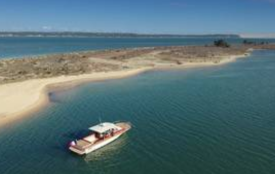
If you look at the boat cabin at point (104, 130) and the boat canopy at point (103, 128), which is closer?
the boat cabin at point (104, 130)

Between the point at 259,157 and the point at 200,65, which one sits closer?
the point at 259,157

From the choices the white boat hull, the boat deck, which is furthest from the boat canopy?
Result: the boat deck

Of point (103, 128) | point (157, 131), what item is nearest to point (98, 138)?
point (103, 128)

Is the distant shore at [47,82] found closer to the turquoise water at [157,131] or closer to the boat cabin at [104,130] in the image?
the turquoise water at [157,131]

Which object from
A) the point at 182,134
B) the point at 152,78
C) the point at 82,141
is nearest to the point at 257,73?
the point at 152,78

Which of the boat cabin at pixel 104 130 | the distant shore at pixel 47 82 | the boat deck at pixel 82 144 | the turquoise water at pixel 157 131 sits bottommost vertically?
the distant shore at pixel 47 82

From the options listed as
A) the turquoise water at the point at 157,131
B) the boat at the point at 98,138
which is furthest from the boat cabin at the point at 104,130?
the turquoise water at the point at 157,131

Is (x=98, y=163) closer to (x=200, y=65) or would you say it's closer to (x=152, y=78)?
(x=152, y=78)
